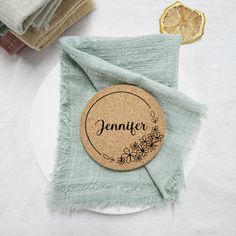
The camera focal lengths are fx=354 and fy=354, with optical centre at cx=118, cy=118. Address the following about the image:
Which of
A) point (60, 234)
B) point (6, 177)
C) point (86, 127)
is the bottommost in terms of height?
point (60, 234)

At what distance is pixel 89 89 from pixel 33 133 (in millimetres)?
145

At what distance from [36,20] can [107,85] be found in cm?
18

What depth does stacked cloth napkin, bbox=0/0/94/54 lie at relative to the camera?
0.64 m

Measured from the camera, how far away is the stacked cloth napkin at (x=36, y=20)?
0.64 metres

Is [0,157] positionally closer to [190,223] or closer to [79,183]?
[79,183]

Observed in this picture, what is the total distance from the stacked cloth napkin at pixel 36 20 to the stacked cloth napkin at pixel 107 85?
50 millimetres

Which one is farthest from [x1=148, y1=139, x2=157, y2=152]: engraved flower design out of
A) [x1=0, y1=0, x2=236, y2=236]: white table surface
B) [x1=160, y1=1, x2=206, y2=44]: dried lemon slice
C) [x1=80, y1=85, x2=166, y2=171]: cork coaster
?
[x1=160, y1=1, x2=206, y2=44]: dried lemon slice

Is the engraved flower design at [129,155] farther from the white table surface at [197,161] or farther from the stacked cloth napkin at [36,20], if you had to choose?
the stacked cloth napkin at [36,20]

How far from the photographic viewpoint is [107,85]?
708 mm

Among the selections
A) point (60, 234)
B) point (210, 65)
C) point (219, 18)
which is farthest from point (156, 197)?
point (219, 18)

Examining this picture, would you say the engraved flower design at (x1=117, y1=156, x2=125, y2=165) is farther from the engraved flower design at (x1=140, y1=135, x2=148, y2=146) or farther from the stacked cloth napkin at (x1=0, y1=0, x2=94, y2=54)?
the stacked cloth napkin at (x1=0, y1=0, x2=94, y2=54)

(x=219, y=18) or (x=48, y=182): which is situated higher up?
(x=219, y=18)

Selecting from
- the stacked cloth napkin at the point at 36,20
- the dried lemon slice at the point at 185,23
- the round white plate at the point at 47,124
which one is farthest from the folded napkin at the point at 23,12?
the dried lemon slice at the point at 185,23

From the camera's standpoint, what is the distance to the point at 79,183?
0.68m
